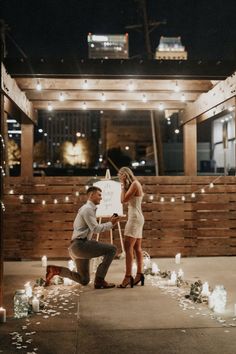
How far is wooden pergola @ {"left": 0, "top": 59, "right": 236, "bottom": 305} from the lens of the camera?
960 cm

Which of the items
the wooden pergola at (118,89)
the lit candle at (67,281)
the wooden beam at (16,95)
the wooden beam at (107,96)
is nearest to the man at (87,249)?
the lit candle at (67,281)

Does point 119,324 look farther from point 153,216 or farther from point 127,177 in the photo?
point 153,216

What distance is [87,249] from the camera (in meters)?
7.50

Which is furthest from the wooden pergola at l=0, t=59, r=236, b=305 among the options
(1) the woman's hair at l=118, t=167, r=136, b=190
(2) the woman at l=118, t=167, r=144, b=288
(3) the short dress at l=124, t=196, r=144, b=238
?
(3) the short dress at l=124, t=196, r=144, b=238

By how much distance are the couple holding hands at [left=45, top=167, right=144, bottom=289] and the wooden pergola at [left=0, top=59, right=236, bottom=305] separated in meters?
1.78

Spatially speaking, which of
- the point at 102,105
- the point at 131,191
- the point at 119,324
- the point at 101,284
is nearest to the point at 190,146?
the point at 102,105

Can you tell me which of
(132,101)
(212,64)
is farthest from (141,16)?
(212,64)

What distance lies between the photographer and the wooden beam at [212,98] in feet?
32.4

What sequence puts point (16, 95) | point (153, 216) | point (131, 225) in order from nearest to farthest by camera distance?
1. point (131, 225)
2. point (16, 95)
3. point (153, 216)

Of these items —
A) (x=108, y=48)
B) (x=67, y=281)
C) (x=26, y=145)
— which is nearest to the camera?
(x=67, y=281)

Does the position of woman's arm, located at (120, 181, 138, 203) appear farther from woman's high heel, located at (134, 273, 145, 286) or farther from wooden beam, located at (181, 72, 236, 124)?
wooden beam, located at (181, 72, 236, 124)

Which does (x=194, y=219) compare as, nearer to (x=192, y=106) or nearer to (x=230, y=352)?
(x=192, y=106)

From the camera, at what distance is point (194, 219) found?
11.1 m

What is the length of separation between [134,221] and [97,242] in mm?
689
